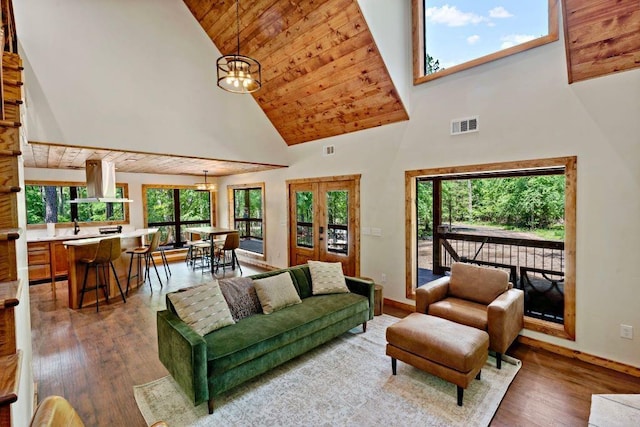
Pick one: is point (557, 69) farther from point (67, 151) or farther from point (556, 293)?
point (67, 151)

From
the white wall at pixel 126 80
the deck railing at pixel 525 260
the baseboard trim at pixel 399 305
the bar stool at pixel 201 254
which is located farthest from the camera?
the bar stool at pixel 201 254

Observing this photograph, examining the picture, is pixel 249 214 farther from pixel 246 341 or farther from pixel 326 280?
pixel 246 341

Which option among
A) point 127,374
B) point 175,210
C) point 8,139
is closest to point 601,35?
point 8,139

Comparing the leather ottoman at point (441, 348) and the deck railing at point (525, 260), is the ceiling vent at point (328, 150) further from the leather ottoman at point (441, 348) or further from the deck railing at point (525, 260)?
the leather ottoman at point (441, 348)

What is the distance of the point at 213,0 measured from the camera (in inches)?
173

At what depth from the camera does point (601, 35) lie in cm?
275

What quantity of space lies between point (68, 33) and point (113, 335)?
12.6 ft

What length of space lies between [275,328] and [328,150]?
12.1ft

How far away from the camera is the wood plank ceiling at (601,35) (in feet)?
8.51

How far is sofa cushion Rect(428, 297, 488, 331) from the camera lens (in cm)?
308

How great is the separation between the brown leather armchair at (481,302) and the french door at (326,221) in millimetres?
1828

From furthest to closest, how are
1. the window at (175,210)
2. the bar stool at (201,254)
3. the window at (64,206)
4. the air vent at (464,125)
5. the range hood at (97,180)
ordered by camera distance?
the window at (175,210) → the bar stool at (201,254) → the window at (64,206) → the range hood at (97,180) → the air vent at (464,125)

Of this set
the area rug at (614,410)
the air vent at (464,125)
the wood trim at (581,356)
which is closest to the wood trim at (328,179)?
the air vent at (464,125)

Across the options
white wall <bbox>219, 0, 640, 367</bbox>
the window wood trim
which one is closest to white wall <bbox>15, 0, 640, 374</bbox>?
white wall <bbox>219, 0, 640, 367</bbox>
